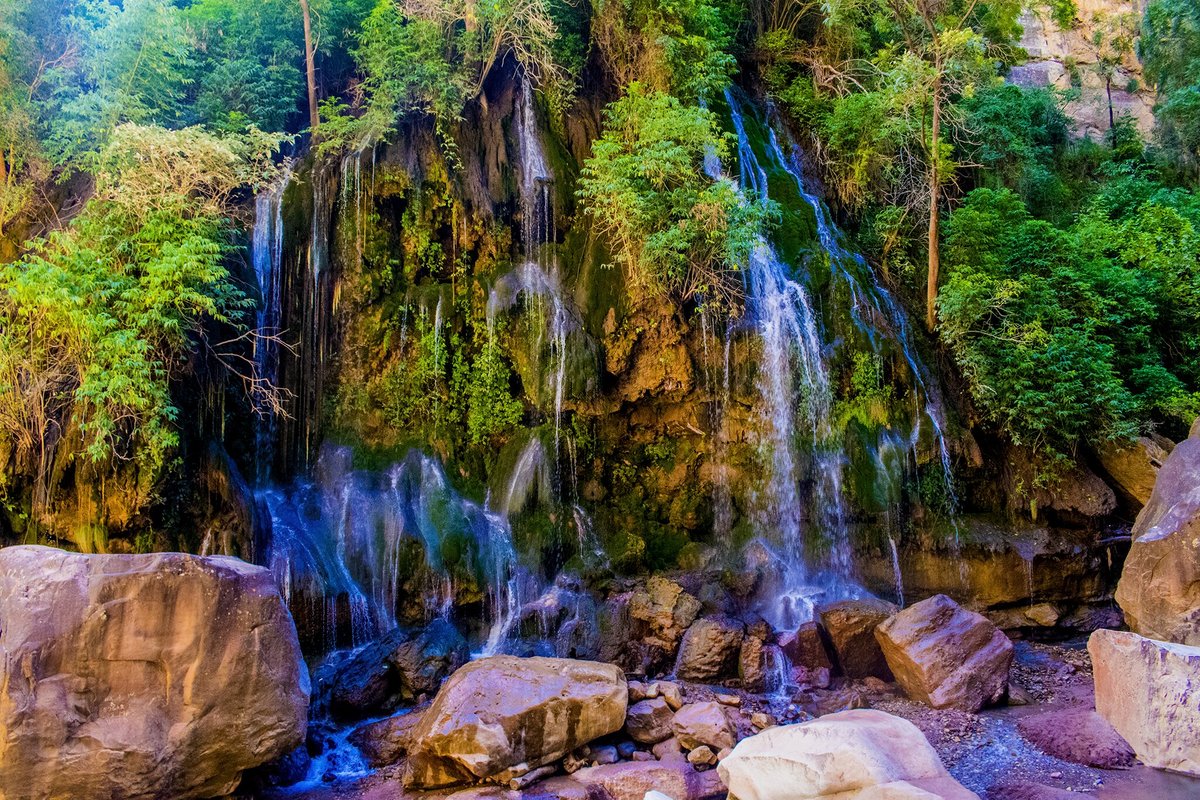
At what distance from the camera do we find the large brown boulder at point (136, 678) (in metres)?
6.27

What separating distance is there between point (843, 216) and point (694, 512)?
25.5 ft

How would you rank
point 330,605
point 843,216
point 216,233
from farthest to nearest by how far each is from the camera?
point 843,216 → point 216,233 → point 330,605

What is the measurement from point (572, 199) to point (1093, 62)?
2410cm

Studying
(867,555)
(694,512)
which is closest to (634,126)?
(694,512)

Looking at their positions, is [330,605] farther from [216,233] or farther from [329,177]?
[329,177]

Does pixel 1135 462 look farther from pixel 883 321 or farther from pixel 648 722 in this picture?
pixel 648 722

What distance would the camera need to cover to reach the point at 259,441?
1218 cm

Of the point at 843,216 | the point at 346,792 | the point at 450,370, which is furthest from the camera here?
the point at 843,216

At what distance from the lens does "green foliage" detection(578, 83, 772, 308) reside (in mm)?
11859

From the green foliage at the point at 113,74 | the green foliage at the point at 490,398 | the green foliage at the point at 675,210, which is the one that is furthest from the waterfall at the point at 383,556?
the green foliage at the point at 113,74

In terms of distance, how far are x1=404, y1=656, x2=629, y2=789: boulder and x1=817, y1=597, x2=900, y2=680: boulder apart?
3.37m

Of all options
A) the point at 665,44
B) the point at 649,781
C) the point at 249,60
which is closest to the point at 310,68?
the point at 249,60

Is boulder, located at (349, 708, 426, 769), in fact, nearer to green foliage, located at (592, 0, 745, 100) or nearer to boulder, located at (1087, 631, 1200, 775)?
boulder, located at (1087, 631, 1200, 775)

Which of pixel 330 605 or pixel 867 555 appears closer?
pixel 330 605
